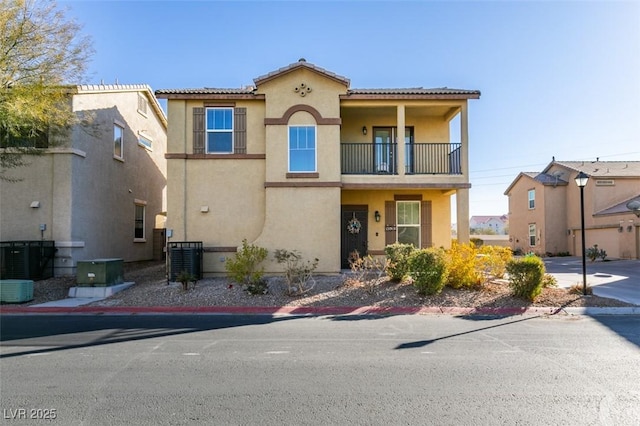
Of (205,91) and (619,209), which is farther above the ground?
(205,91)

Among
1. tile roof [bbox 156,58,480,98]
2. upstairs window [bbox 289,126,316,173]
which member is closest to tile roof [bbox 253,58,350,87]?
tile roof [bbox 156,58,480,98]

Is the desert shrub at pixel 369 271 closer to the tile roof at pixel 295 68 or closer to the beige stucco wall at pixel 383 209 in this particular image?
the beige stucco wall at pixel 383 209

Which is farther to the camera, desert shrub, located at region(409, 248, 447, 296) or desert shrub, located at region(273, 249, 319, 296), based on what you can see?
desert shrub, located at region(273, 249, 319, 296)

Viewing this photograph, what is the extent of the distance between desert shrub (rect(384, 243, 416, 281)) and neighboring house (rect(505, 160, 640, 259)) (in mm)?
17911

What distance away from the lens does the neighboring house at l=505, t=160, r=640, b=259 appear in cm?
2388

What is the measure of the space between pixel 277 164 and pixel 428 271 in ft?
21.4

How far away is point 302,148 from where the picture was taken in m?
14.3

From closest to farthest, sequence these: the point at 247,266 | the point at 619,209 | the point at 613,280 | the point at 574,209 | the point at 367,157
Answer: the point at 247,266 → the point at 613,280 → the point at 367,157 → the point at 619,209 → the point at 574,209

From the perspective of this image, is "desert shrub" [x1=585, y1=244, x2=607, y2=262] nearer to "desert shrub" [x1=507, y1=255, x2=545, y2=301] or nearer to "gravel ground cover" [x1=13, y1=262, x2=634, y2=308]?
"gravel ground cover" [x1=13, y1=262, x2=634, y2=308]

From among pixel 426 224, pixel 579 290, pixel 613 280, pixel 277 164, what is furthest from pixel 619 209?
pixel 277 164

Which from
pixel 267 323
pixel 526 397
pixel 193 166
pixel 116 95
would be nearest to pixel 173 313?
pixel 267 323

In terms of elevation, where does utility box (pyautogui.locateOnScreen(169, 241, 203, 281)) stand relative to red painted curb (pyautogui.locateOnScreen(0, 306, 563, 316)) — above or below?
above

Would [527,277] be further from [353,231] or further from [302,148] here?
[302,148]

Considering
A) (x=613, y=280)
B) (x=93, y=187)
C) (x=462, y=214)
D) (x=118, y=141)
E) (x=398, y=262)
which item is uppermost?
(x=118, y=141)
